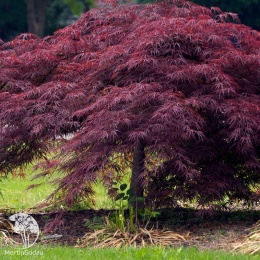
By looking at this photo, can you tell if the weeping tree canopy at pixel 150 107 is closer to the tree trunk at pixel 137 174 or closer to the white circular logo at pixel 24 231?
the tree trunk at pixel 137 174

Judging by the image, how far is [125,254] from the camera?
18.4ft

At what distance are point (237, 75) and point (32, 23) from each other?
1955 centimetres

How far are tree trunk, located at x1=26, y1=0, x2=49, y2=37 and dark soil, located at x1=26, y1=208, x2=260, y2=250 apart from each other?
17792 mm

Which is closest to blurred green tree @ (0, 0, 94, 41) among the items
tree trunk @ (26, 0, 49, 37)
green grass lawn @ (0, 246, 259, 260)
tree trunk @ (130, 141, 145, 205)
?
tree trunk @ (26, 0, 49, 37)

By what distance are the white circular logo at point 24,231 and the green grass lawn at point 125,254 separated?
1047mm

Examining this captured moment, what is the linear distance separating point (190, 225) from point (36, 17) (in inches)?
783

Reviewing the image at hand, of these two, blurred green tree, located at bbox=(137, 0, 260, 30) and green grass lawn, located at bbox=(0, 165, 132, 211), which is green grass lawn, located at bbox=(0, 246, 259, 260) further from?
blurred green tree, located at bbox=(137, 0, 260, 30)

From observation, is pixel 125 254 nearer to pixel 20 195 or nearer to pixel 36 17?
pixel 20 195

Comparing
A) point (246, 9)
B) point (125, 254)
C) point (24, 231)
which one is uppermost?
point (246, 9)

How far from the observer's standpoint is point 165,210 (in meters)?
7.96

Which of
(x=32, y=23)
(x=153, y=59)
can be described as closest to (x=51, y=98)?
(x=153, y=59)

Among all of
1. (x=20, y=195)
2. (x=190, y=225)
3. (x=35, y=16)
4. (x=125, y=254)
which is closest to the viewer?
(x=125, y=254)

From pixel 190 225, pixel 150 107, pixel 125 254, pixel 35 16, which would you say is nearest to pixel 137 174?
pixel 190 225

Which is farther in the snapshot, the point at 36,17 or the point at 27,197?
the point at 36,17
